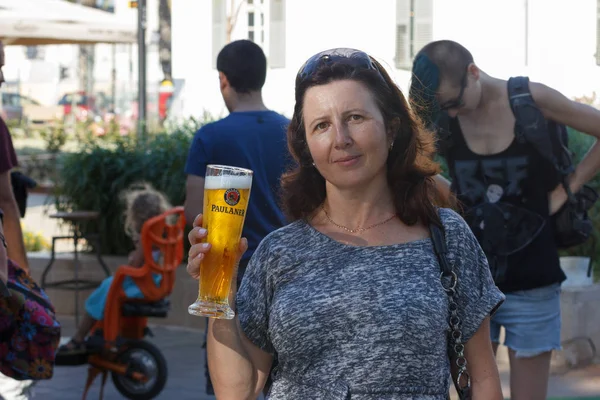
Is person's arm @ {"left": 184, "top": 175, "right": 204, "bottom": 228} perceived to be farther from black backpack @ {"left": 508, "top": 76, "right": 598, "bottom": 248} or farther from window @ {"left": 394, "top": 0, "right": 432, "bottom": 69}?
window @ {"left": 394, "top": 0, "right": 432, "bottom": 69}

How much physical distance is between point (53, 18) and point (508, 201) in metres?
9.85

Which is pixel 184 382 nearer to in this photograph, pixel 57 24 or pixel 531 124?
pixel 531 124

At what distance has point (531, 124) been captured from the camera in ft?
13.9

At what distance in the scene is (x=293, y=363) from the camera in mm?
2541

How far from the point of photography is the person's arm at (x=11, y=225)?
16.1ft

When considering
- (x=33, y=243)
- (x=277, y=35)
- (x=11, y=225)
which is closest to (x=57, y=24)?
(x=33, y=243)

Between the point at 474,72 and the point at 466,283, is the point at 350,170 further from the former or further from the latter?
the point at 474,72

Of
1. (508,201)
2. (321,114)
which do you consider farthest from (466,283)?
(508,201)

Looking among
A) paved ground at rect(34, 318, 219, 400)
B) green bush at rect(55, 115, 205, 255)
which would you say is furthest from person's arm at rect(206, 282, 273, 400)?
green bush at rect(55, 115, 205, 255)

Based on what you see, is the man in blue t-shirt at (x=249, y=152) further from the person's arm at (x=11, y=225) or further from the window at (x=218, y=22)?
the window at (x=218, y=22)

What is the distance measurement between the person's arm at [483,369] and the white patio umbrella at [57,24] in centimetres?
1079

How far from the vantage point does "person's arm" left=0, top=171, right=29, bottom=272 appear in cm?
492

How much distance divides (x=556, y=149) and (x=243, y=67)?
57.5 inches

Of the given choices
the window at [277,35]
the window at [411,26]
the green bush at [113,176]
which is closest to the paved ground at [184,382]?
the green bush at [113,176]
